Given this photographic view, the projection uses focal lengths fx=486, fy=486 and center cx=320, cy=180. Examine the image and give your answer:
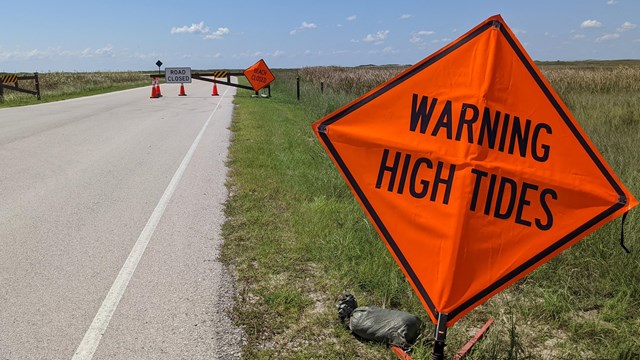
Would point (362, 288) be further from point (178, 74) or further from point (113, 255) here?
point (178, 74)

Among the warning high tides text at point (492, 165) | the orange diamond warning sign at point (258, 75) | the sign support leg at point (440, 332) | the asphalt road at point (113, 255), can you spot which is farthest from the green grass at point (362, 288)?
the orange diamond warning sign at point (258, 75)

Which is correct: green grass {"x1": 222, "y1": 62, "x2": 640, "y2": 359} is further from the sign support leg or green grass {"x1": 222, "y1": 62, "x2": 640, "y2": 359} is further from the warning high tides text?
the warning high tides text

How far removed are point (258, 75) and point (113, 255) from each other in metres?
20.5

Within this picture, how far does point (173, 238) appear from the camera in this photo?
195 inches

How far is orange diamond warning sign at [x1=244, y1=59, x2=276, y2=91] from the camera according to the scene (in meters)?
23.7

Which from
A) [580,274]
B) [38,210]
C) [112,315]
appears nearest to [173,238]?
[112,315]

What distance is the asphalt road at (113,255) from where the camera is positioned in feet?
10.3

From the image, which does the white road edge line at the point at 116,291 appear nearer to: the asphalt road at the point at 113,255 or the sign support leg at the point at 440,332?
the asphalt road at the point at 113,255

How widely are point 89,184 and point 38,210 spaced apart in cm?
130

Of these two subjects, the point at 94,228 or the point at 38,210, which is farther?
the point at 38,210

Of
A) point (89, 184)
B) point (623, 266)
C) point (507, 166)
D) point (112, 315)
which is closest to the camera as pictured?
point (507, 166)

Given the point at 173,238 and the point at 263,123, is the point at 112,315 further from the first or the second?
the point at 263,123

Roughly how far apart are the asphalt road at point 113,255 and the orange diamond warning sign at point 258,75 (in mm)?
14512

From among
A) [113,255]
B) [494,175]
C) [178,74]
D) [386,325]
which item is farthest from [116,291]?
[178,74]
